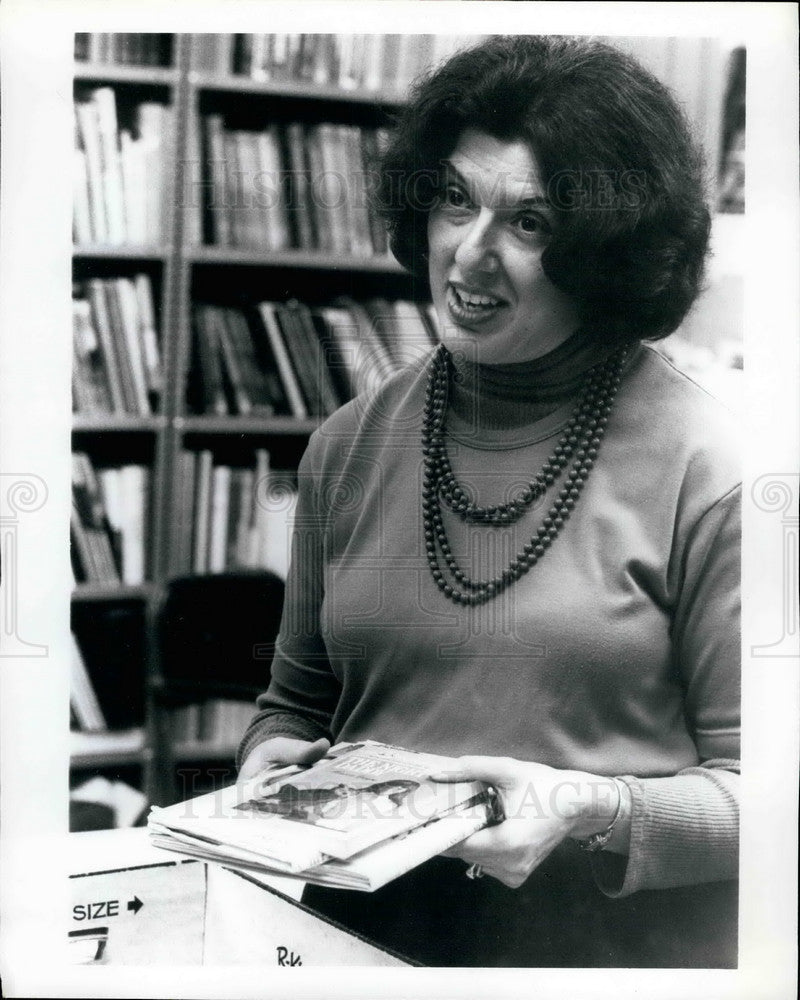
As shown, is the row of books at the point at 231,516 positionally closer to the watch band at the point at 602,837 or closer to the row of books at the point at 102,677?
the row of books at the point at 102,677

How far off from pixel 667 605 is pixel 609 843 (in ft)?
0.94

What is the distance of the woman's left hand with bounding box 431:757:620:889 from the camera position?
1074 mm

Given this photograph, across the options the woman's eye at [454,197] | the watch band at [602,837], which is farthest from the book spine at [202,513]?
the watch band at [602,837]

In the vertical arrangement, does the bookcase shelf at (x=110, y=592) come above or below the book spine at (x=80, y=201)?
below

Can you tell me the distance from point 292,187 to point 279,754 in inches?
28.5

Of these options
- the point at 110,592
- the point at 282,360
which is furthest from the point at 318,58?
the point at 110,592

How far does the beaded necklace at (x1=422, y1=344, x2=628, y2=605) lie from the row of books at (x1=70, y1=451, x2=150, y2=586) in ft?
1.27

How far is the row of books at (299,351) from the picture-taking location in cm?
118

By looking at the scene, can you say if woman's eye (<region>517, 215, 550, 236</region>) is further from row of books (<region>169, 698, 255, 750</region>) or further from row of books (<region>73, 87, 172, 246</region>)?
row of books (<region>169, 698, 255, 750</region>)

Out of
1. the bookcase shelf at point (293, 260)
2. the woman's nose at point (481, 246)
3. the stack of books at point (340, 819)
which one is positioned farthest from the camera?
the bookcase shelf at point (293, 260)

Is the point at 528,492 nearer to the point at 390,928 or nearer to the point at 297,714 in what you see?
the point at 297,714

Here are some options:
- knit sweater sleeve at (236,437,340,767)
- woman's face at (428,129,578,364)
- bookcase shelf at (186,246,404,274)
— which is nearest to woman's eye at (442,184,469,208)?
woman's face at (428,129,578,364)

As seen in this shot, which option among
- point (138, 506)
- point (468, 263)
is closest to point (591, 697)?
point (468, 263)

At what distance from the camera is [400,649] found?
1.13 m
